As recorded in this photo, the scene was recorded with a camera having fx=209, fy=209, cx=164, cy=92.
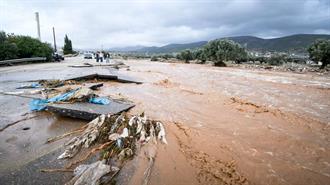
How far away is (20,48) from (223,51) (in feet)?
81.8

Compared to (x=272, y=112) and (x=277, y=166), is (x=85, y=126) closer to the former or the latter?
(x=277, y=166)

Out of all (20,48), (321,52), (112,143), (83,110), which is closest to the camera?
(112,143)

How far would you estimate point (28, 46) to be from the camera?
2320 cm

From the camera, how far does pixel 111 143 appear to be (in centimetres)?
344

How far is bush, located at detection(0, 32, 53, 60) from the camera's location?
1978 centimetres

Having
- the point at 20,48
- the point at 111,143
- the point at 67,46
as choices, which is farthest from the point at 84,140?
the point at 67,46

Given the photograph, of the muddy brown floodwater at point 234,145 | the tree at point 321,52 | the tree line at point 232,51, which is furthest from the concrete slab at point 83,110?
the tree at point 321,52

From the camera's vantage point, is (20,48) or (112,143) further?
(20,48)

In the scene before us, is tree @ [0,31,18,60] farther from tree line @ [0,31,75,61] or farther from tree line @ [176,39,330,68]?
tree line @ [176,39,330,68]

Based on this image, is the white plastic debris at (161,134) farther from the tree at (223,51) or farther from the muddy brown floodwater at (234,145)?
the tree at (223,51)

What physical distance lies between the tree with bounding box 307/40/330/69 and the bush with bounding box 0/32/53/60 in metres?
32.4

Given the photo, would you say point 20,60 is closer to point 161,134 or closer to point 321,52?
point 161,134

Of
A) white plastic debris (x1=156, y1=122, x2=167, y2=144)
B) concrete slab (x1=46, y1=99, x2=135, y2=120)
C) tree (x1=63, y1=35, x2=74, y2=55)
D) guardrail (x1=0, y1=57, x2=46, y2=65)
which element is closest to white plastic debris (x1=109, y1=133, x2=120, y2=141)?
white plastic debris (x1=156, y1=122, x2=167, y2=144)

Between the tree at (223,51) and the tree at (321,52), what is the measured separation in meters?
8.72
